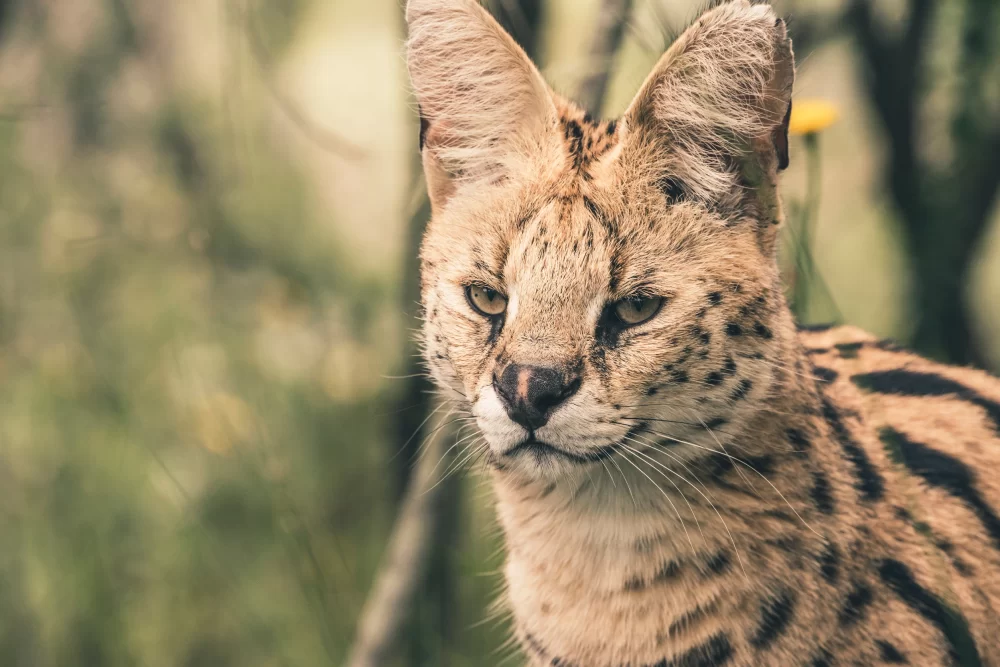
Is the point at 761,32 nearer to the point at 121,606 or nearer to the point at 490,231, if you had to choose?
the point at 490,231

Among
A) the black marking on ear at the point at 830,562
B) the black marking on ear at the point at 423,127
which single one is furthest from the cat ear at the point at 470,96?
the black marking on ear at the point at 830,562

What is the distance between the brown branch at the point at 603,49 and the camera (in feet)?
8.41

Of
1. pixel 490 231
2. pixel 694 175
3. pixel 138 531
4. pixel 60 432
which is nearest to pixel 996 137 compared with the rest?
pixel 694 175

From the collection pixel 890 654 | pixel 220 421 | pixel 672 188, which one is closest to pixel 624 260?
pixel 672 188

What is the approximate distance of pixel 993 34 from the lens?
3084 mm

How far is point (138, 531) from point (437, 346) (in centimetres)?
240

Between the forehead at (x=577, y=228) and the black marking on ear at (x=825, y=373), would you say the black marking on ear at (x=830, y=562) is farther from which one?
the forehead at (x=577, y=228)

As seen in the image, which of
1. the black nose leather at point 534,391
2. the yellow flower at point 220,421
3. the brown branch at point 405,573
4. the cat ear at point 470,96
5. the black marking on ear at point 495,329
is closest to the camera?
the black nose leather at point 534,391

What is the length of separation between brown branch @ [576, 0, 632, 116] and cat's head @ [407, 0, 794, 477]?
52 cm

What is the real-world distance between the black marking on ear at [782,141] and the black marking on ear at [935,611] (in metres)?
0.85

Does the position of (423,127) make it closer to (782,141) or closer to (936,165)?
(782,141)

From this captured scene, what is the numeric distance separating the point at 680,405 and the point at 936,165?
2.41 meters

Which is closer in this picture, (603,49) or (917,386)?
(917,386)

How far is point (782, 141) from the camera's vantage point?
190cm
